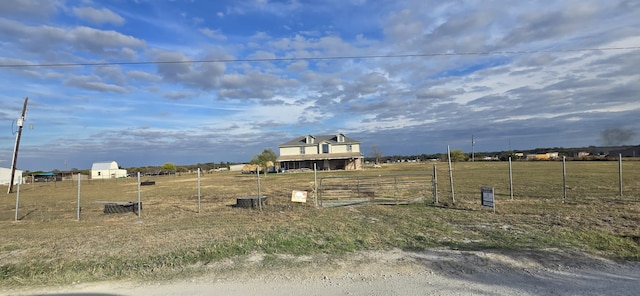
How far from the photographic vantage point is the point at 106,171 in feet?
316

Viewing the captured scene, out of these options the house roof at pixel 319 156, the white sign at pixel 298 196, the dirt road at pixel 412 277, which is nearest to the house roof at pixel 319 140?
the house roof at pixel 319 156

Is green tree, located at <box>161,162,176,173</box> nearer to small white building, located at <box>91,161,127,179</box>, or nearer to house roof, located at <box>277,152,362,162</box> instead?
small white building, located at <box>91,161,127,179</box>

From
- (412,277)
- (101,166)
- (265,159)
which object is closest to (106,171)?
(101,166)

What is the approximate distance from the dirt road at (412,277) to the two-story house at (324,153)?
58950 mm

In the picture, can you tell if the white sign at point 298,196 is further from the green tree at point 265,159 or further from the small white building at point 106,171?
the small white building at point 106,171

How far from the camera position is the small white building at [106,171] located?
92875 millimetres

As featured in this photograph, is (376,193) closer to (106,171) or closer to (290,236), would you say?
(290,236)

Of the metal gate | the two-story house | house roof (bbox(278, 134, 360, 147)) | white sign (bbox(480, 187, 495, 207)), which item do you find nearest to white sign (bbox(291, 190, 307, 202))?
the metal gate

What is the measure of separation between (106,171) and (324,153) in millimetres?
60308

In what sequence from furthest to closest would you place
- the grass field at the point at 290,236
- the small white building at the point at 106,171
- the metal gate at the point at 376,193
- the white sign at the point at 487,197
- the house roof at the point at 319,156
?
1. the small white building at the point at 106,171
2. the house roof at the point at 319,156
3. the metal gate at the point at 376,193
4. the white sign at the point at 487,197
5. the grass field at the point at 290,236

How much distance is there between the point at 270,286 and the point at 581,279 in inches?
164

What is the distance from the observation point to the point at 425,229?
9.41 m

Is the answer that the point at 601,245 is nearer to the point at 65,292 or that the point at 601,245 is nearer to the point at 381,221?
the point at 381,221

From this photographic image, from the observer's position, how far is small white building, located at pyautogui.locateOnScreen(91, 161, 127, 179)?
92.9m
